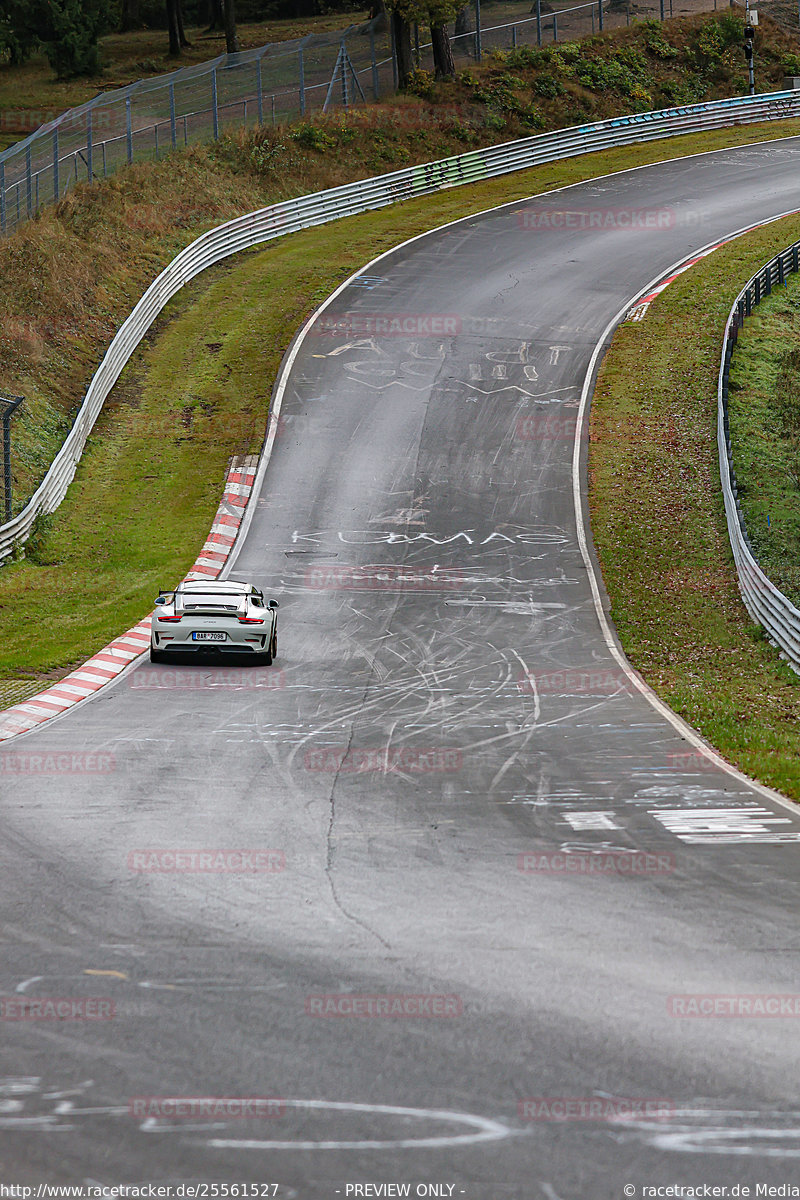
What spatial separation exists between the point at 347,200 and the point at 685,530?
31592 mm

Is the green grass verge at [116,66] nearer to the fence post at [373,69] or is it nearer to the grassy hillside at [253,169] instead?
the grassy hillside at [253,169]

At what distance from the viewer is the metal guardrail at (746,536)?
21828mm

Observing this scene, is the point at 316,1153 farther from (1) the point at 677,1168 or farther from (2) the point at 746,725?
(2) the point at 746,725

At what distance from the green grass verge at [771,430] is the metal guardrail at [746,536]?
1.68 feet

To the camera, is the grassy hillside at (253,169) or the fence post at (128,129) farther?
the fence post at (128,129)

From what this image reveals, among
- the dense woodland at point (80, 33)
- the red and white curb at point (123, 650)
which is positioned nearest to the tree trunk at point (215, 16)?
the dense woodland at point (80, 33)

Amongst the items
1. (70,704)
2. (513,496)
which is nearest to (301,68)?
(513,496)

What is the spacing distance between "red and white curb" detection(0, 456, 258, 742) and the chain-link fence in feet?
49.1

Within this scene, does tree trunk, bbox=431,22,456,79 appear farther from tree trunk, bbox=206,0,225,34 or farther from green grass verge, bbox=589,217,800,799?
tree trunk, bbox=206,0,225,34

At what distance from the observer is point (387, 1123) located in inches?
269

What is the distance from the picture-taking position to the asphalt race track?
6.73m

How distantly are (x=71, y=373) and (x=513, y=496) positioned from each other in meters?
14.6

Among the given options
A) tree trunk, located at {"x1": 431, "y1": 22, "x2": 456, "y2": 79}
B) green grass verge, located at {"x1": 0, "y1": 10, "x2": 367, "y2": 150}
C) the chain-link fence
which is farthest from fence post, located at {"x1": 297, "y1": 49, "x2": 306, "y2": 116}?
green grass verge, located at {"x1": 0, "y1": 10, "x2": 367, "y2": 150}

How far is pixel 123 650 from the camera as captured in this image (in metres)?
21.6
